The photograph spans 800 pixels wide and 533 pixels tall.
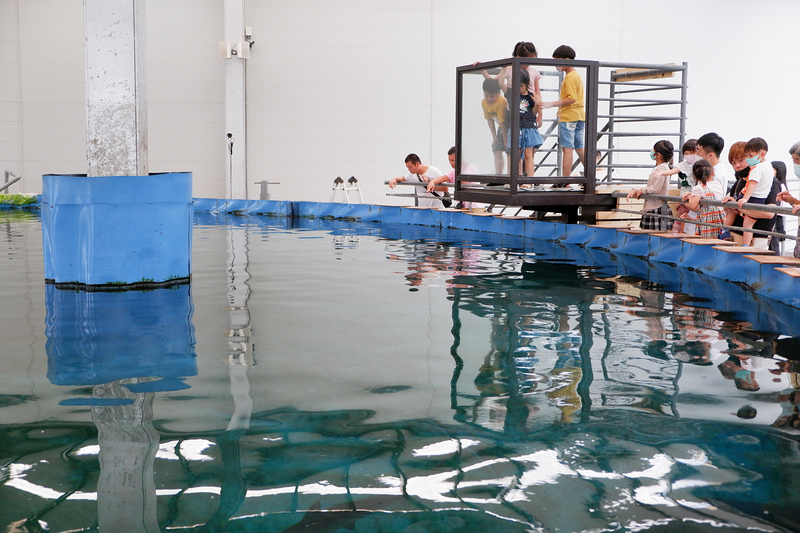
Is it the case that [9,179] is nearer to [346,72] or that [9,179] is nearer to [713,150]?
[346,72]

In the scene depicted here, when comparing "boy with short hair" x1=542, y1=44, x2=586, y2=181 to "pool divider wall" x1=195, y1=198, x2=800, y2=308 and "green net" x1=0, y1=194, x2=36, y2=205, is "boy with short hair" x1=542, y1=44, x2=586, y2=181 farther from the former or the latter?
"green net" x1=0, y1=194, x2=36, y2=205

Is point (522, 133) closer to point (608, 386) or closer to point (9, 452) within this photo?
point (608, 386)

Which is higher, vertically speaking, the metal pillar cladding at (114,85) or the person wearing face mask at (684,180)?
the metal pillar cladding at (114,85)

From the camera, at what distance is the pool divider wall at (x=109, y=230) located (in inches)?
198

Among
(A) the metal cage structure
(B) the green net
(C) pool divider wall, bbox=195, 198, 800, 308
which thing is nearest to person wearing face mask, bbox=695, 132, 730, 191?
(C) pool divider wall, bbox=195, 198, 800, 308

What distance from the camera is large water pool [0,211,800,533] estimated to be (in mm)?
1946

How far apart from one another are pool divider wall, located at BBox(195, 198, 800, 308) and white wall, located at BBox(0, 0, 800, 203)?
1988mm

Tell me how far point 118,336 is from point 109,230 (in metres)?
1.51

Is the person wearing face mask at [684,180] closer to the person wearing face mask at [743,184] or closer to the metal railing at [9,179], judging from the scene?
the person wearing face mask at [743,184]

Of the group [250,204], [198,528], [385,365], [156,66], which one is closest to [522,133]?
[385,365]

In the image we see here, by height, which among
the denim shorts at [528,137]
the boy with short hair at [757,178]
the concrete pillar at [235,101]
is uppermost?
the concrete pillar at [235,101]

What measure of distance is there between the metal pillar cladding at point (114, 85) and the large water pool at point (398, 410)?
0.94m

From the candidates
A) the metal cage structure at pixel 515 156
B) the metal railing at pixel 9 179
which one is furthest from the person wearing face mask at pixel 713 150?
the metal railing at pixel 9 179

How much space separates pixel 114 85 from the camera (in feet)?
16.5
